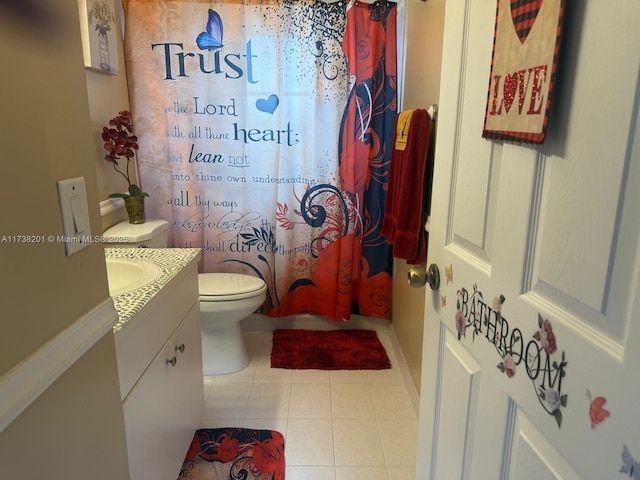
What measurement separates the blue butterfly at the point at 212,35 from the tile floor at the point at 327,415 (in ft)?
5.54

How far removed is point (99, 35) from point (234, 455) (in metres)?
1.90

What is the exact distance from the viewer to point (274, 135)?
240 centimetres

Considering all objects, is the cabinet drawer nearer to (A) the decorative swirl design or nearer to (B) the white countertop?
(B) the white countertop

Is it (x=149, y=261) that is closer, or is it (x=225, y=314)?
(x=149, y=261)

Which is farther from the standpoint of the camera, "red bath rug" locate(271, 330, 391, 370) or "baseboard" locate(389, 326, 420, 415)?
"red bath rug" locate(271, 330, 391, 370)

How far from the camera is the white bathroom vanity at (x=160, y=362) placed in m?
1.07

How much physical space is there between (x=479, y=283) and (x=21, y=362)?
754 millimetres

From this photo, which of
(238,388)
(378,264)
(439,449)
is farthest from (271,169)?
(439,449)

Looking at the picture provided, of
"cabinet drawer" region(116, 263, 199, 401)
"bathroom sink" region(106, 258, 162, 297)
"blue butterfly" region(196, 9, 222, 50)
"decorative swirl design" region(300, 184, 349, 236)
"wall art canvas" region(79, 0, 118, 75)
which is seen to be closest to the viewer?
"cabinet drawer" region(116, 263, 199, 401)

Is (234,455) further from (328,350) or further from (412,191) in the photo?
(412,191)

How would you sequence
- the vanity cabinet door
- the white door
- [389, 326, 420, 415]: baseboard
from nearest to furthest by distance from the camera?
1. the white door
2. the vanity cabinet door
3. [389, 326, 420, 415]: baseboard

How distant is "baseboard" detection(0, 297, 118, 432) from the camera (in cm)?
51

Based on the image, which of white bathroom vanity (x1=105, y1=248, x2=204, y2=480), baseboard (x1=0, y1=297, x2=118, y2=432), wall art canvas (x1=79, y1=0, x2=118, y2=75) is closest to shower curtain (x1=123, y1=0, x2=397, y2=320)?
wall art canvas (x1=79, y1=0, x2=118, y2=75)

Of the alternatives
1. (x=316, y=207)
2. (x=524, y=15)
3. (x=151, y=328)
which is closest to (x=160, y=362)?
(x=151, y=328)
